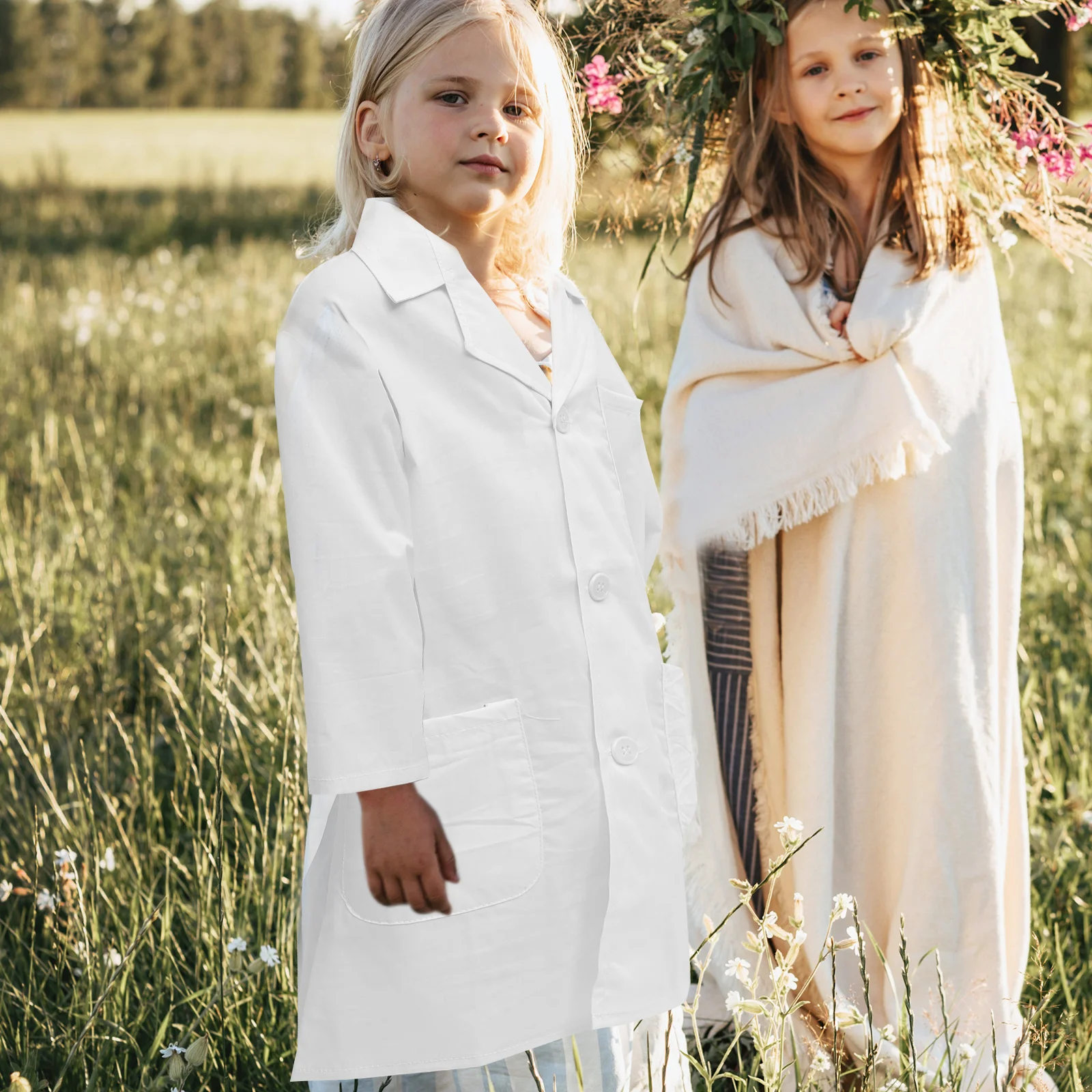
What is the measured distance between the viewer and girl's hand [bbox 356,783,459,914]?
1.38 metres

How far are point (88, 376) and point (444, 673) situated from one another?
231 inches

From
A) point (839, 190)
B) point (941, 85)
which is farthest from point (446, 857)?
point (941, 85)

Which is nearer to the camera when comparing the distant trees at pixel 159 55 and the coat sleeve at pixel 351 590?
the coat sleeve at pixel 351 590

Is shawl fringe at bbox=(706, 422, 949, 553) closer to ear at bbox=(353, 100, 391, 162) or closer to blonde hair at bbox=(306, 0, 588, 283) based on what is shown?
blonde hair at bbox=(306, 0, 588, 283)

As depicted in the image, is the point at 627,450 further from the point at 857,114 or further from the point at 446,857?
the point at 857,114

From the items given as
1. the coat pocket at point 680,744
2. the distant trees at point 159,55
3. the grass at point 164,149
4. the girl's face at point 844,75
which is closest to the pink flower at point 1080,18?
the girl's face at point 844,75

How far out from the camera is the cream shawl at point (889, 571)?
2.19m

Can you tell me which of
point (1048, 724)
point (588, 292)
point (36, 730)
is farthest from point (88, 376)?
point (1048, 724)

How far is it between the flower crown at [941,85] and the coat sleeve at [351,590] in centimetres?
113

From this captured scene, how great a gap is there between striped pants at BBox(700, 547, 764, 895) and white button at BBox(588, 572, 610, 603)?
34.6 inches

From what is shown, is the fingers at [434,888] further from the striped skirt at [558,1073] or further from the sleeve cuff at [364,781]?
the striped skirt at [558,1073]

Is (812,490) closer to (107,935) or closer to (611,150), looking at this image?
(611,150)

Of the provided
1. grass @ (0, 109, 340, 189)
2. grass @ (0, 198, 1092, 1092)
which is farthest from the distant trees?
grass @ (0, 198, 1092, 1092)

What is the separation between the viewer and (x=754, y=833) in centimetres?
240
